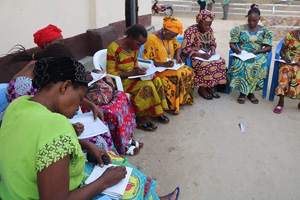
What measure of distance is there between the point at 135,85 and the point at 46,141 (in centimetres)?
231

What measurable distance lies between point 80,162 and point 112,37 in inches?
164

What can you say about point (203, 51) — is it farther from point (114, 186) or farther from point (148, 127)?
point (114, 186)

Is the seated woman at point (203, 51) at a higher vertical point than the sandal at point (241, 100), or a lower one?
higher

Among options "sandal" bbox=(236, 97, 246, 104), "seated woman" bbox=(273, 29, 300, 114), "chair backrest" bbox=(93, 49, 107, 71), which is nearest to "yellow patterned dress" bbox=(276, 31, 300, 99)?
"seated woman" bbox=(273, 29, 300, 114)

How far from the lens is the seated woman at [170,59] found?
3.69 metres

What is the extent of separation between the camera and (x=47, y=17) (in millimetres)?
3547

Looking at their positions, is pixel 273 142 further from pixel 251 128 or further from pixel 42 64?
pixel 42 64

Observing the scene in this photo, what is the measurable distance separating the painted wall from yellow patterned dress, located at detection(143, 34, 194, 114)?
1.36 metres

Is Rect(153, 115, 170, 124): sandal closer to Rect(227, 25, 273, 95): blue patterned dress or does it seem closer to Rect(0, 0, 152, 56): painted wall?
Rect(227, 25, 273, 95): blue patterned dress

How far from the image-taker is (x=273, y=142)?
3211 millimetres

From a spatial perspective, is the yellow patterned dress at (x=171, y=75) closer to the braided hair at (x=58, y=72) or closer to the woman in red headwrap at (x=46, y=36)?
the woman in red headwrap at (x=46, y=36)

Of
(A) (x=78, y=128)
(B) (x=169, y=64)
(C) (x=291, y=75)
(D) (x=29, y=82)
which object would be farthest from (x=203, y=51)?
(D) (x=29, y=82)

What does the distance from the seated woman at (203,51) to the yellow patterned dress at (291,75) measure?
88 centimetres

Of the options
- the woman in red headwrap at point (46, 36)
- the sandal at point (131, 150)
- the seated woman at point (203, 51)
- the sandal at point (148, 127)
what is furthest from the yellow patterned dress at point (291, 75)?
the woman in red headwrap at point (46, 36)
